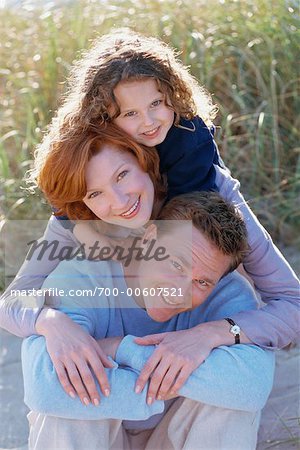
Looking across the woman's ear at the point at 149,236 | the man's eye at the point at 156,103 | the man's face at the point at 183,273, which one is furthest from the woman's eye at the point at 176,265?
the man's eye at the point at 156,103

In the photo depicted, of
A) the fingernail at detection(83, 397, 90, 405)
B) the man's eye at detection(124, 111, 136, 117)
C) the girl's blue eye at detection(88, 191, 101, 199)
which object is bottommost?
the fingernail at detection(83, 397, 90, 405)

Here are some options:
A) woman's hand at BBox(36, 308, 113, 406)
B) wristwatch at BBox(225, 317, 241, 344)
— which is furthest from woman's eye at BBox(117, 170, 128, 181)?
wristwatch at BBox(225, 317, 241, 344)

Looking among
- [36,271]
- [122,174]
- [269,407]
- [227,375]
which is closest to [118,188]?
[122,174]

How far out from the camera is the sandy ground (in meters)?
2.62

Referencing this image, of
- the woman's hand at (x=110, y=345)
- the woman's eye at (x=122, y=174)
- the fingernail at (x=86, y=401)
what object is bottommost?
the fingernail at (x=86, y=401)

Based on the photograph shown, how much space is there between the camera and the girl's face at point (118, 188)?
2307 mm

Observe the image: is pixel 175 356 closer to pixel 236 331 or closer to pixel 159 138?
pixel 236 331

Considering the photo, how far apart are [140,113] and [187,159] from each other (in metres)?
0.20

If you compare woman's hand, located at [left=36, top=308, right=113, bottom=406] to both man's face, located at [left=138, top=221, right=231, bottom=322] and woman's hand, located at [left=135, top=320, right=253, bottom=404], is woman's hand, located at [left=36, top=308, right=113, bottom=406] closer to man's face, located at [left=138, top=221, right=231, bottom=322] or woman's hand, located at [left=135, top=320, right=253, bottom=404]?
woman's hand, located at [left=135, top=320, right=253, bottom=404]

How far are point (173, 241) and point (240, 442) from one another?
575 millimetres

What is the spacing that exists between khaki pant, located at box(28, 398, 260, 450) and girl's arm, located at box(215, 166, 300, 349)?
0.23 metres

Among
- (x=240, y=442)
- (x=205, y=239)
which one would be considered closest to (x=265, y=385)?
(x=240, y=442)

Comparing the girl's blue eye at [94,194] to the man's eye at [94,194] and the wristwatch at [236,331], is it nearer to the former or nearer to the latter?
the man's eye at [94,194]

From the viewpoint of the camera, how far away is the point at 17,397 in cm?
305
